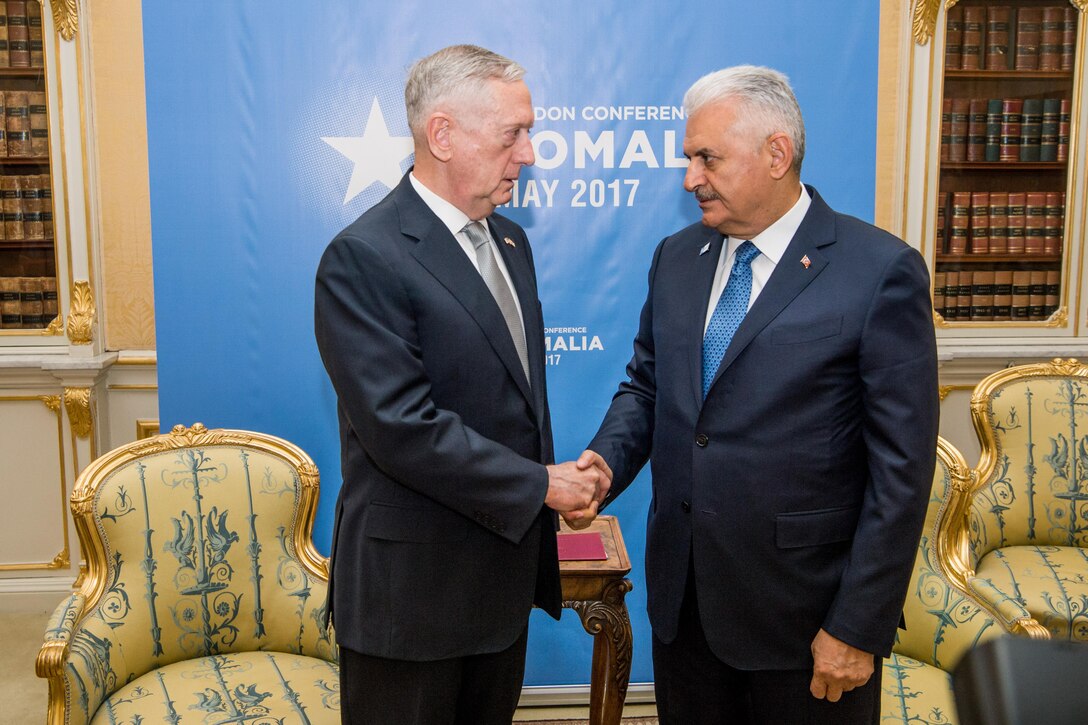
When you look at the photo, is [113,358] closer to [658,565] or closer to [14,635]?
[14,635]

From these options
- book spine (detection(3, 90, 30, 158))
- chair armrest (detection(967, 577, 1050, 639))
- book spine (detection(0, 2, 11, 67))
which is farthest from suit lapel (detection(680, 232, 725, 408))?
book spine (detection(0, 2, 11, 67))

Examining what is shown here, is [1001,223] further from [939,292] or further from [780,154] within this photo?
[780,154]

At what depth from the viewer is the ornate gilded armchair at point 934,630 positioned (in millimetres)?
2158

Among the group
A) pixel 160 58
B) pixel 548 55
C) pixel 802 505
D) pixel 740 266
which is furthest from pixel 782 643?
pixel 160 58

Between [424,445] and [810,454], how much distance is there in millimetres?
663

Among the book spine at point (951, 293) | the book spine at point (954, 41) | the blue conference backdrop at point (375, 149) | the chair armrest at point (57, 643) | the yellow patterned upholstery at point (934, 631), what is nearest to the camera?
the chair armrest at point (57, 643)

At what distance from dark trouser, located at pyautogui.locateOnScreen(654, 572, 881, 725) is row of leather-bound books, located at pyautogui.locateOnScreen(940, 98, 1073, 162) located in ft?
10.3

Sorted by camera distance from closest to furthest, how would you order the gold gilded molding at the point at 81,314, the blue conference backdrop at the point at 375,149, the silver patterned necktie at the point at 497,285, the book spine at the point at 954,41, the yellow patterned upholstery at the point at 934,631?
1. the silver patterned necktie at the point at 497,285
2. the yellow patterned upholstery at the point at 934,631
3. the blue conference backdrop at the point at 375,149
4. the gold gilded molding at the point at 81,314
5. the book spine at the point at 954,41

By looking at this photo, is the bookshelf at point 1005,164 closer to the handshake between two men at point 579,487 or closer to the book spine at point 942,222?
the book spine at point 942,222

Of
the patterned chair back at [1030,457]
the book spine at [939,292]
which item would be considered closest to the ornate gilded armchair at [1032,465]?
the patterned chair back at [1030,457]

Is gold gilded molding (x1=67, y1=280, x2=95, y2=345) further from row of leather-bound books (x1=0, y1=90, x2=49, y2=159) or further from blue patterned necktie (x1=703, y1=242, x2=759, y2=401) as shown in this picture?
blue patterned necktie (x1=703, y1=242, x2=759, y2=401)

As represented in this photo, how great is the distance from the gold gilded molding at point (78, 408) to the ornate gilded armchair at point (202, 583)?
4.84 ft

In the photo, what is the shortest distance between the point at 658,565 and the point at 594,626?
2.03 feet

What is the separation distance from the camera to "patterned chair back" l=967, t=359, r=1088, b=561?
3.09 meters
